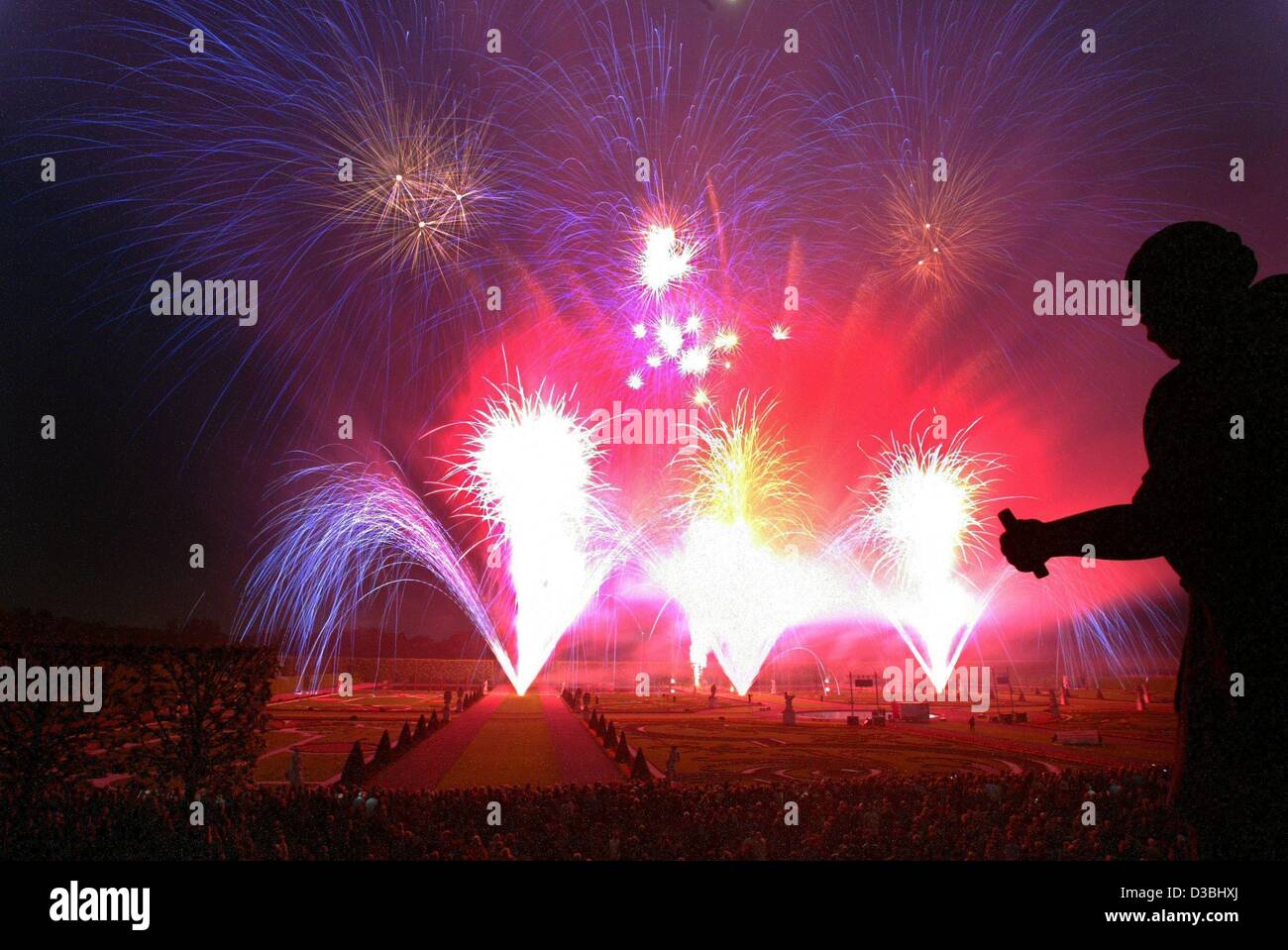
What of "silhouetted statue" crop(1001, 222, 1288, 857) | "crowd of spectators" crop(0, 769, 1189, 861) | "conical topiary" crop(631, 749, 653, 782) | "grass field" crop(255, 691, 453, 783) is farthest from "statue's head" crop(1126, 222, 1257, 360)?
"grass field" crop(255, 691, 453, 783)

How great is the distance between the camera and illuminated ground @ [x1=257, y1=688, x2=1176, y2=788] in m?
9.29

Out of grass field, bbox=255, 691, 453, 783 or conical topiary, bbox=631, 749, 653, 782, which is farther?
grass field, bbox=255, 691, 453, 783

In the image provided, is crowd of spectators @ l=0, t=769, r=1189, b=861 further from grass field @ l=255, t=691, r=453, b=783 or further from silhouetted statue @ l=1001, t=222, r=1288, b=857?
silhouetted statue @ l=1001, t=222, r=1288, b=857

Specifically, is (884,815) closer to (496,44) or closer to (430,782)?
(430,782)

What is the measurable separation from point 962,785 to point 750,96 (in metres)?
9.67

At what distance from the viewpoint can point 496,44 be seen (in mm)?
10031

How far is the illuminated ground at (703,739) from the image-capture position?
929 cm

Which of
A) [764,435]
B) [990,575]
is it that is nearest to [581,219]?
[764,435]

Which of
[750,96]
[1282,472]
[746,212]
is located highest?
[750,96]

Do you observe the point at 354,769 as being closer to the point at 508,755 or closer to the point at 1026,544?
the point at 508,755

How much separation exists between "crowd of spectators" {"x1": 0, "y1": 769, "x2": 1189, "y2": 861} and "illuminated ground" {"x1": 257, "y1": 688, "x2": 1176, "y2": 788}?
52 cm

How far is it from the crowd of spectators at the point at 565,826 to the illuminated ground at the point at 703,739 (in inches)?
20.4
